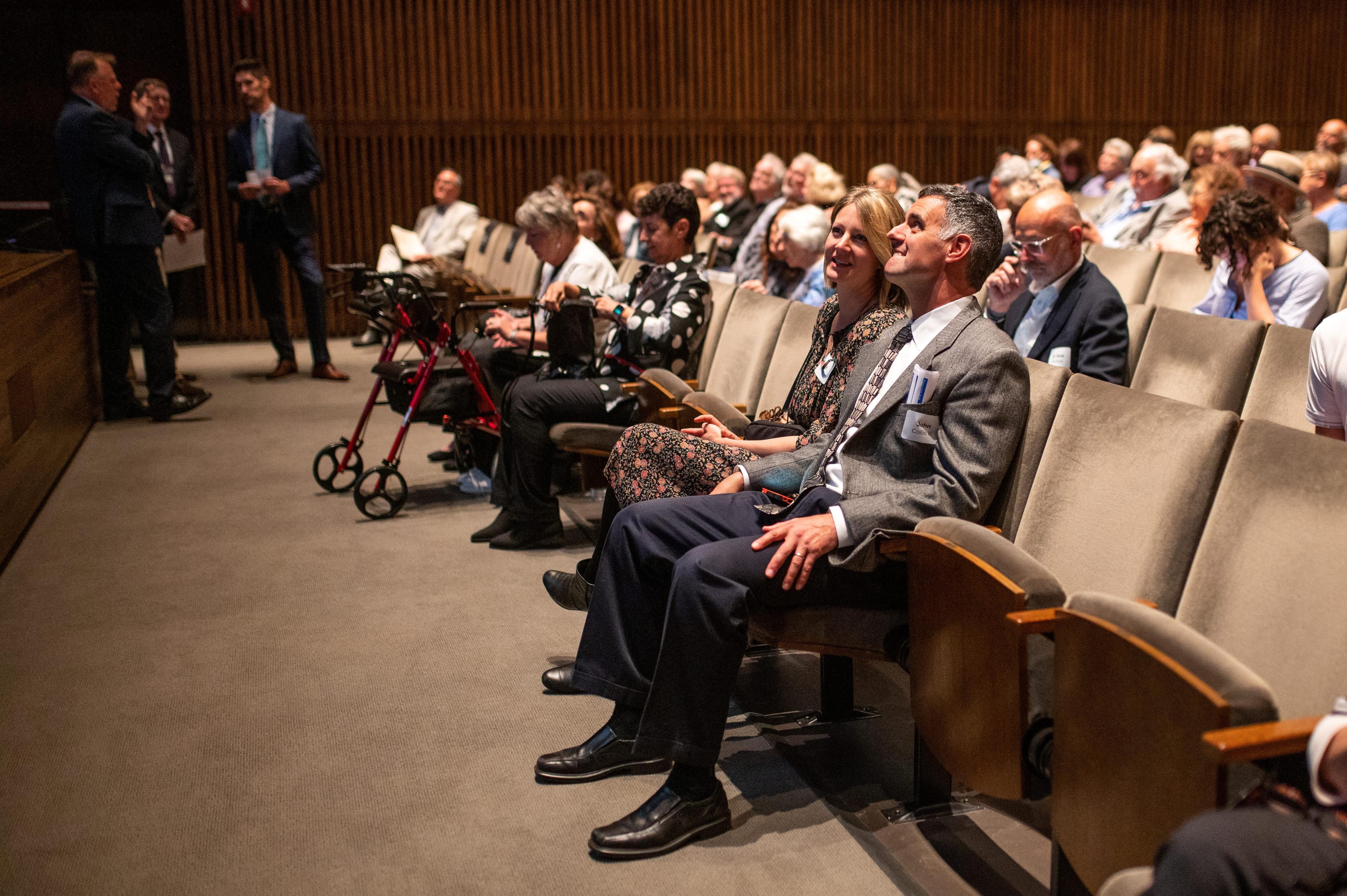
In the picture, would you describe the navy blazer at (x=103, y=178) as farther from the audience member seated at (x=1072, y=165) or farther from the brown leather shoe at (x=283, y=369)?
the audience member seated at (x=1072, y=165)

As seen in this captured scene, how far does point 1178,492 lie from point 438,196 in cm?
745

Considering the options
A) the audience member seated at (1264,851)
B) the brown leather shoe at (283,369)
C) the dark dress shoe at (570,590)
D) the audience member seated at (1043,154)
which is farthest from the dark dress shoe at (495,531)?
the audience member seated at (1043,154)

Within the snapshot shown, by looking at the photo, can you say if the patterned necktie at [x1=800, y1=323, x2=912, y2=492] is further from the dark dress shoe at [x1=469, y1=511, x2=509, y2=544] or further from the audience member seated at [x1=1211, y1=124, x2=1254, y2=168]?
the audience member seated at [x1=1211, y1=124, x2=1254, y2=168]

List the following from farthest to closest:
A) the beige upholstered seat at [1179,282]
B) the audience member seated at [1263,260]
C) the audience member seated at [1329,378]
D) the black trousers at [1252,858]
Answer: the beige upholstered seat at [1179,282] → the audience member seated at [1263,260] → the audience member seated at [1329,378] → the black trousers at [1252,858]

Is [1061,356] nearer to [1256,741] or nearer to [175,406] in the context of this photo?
[1256,741]

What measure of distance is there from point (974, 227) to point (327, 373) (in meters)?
5.86

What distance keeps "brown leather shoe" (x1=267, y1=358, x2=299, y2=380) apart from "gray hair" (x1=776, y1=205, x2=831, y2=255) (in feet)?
13.9

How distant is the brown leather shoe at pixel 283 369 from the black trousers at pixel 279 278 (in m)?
0.02

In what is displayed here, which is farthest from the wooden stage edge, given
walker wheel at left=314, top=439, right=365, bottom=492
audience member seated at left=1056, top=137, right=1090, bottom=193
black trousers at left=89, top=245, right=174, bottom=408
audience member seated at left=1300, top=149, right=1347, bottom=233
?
audience member seated at left=1056, top=137, right=1090, bottom=193

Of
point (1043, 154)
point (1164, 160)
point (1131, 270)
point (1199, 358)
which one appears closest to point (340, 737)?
point (1199, 358)

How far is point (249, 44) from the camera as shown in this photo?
8883mm

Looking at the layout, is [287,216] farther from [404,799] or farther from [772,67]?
[404,799]

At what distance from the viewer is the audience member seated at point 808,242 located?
450 cm

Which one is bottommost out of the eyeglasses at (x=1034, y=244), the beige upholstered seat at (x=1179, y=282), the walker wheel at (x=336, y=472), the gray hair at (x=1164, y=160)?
the walker wheel at (x=336, y=472)
